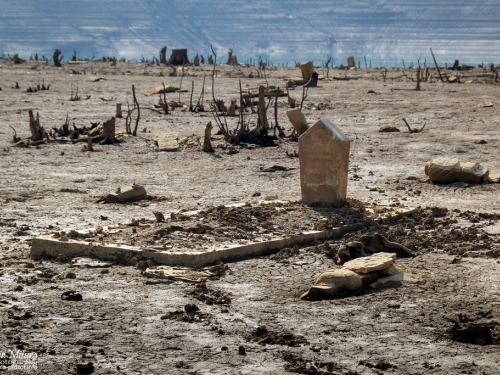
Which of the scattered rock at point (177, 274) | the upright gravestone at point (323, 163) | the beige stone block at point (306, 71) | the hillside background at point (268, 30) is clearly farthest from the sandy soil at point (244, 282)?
the hillside background at point (268, 30)

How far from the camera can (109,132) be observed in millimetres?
14516

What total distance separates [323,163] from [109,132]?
6504 millimetres

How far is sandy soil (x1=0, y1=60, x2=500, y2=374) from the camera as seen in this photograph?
4973mm

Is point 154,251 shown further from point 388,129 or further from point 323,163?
point 388,129

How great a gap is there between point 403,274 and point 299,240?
133 centimetres

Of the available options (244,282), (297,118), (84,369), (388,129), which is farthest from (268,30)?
(84,369)

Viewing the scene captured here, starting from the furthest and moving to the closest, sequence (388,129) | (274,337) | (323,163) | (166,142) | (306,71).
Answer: (306,71) < (388,129) < (166,142) < (323,163) < (274,337)

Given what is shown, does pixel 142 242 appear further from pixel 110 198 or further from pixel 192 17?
pixel 192 17

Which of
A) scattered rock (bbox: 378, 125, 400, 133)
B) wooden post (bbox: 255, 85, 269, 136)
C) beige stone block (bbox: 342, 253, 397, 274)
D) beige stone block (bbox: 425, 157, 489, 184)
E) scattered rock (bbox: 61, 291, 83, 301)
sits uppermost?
wooden post (bbox: 255, 85, 269, 136)

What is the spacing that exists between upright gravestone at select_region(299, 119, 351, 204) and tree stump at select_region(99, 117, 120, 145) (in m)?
6.19

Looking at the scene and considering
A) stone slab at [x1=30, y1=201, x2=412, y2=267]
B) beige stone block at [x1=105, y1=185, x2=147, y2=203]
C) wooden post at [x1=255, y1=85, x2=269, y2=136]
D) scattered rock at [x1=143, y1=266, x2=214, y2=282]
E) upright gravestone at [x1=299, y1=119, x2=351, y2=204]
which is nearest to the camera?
scattered rock at [x1=143, y1=266, x2=214, y2=282]

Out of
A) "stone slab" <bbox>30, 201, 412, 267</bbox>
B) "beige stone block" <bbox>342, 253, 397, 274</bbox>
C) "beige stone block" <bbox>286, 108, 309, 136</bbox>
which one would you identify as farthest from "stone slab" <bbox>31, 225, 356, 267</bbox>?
"beige stone block" <bbox>286, 108, 309, 136</bbox>

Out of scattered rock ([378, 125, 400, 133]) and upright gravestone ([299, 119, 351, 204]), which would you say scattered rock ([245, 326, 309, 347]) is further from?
scattered rock ([378, 125, 400, 133])

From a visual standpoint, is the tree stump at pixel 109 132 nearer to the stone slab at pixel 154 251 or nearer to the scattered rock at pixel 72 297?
the stone slab at pixel 154 251
